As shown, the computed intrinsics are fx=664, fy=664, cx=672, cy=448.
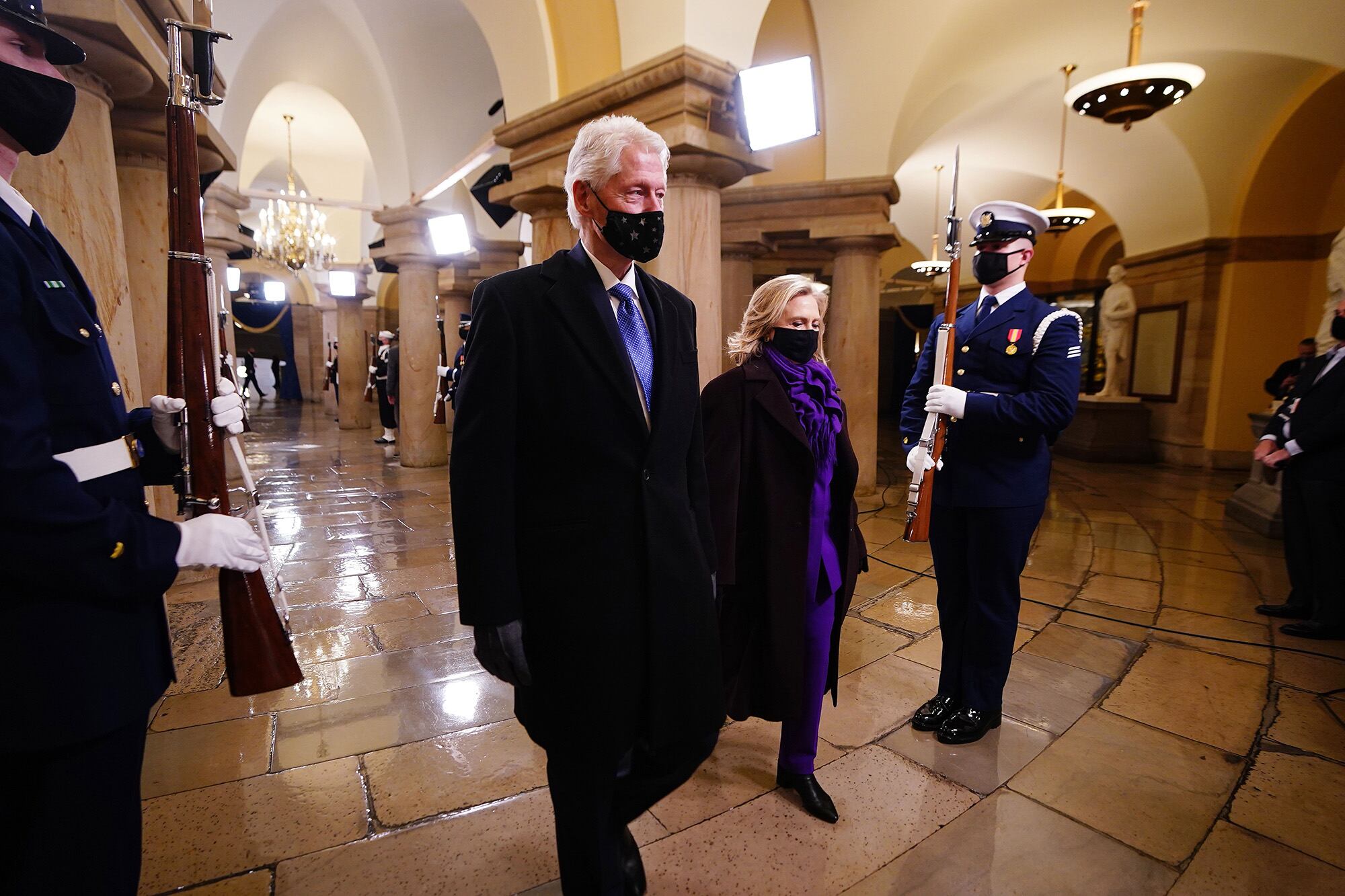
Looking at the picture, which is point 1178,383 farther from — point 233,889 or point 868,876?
point 233,889

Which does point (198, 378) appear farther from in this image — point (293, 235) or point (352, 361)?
point (293, 235)

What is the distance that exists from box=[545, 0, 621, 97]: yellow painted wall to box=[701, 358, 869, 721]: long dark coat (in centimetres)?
376

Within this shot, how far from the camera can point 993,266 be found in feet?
8.27

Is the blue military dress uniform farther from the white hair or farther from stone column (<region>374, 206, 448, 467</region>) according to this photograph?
stone column (<region>374, 206, 448, 467</region>)

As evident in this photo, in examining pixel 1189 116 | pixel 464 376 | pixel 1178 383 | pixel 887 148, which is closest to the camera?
pixel 464 376

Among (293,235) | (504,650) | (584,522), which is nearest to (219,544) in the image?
(504,650)

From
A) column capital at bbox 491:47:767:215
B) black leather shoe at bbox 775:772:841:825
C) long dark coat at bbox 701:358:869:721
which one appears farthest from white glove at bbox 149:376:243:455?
column capital at bbox 491:47:767:215

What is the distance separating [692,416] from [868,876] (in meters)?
1.42

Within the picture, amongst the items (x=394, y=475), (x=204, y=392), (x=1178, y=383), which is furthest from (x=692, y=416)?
(x=1178, y=383)

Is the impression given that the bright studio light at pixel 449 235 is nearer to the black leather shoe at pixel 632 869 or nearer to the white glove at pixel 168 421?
the white glove at pixel 168 421

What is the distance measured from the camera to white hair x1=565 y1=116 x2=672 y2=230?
1468 millimetres

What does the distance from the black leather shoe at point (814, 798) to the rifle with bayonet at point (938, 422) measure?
89 cm

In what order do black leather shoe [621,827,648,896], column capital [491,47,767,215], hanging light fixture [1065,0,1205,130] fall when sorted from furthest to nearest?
1. hanging light fixture [1065,0,1205,130]
2. column capital [491,47,767,215]
3. black leather shoe [621,827,648,896]

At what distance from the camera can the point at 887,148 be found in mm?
6977
